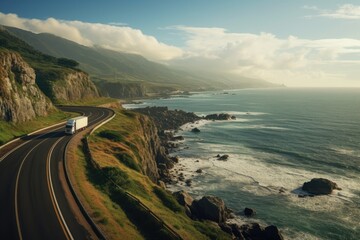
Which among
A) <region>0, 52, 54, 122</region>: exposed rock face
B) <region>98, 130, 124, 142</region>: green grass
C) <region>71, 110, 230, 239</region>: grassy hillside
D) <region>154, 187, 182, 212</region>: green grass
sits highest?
<region>0, 52, 54, 122</region>: exposed rock face

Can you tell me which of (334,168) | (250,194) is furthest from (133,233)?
A: (334,168)

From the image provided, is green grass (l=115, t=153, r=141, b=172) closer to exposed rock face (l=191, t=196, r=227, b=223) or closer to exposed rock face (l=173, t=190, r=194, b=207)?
exposed rock face (l=173, t=190, r=194, b=207)

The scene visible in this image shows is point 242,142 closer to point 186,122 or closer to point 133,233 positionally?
point 186,122

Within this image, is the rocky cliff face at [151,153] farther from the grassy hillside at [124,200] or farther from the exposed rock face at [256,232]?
the exposed rock face at [256,232]

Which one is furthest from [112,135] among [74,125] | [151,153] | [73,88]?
[73,88]

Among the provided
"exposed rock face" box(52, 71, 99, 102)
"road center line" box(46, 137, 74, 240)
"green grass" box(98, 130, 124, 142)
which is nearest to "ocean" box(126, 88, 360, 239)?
"green grass" box(98, 130, 124, 142)

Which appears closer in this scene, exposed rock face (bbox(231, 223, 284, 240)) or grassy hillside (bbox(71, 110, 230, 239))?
grassy hillside (bbox(71, 110, 230, 239))
